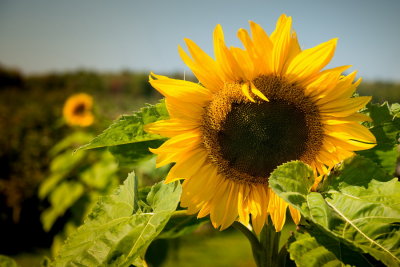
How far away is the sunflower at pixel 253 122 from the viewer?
2.54 ft

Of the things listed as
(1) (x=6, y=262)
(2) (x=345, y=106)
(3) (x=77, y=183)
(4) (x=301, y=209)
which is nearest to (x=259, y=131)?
(2) (x=345, y=106)

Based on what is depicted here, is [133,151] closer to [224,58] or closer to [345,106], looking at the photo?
[224,58]

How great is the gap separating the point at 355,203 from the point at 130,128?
454 mm

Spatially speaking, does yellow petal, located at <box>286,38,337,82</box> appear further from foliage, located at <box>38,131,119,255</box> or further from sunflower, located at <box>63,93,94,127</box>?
sunflower, located at <box>63,93,94,127</box>

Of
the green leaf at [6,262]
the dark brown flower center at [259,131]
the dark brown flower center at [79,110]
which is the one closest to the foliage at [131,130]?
the dark brown flower center at [259,131]

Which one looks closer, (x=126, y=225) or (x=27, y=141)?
(x=126, y=225)

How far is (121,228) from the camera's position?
2.49 ft

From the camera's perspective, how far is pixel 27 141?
6.38 meters

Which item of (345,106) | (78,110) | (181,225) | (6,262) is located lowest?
(78,110)

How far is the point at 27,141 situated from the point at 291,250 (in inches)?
252

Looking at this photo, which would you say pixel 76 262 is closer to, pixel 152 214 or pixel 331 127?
pixel 152 214

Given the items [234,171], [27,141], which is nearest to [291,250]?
[234,171]

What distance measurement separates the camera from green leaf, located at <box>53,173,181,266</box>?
0.71 metres

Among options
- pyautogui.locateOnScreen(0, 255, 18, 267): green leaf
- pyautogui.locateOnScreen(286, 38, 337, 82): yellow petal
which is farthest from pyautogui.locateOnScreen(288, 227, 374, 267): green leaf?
pyautogui.locateOnScreen(0, 255, 18, 267): green leaf
